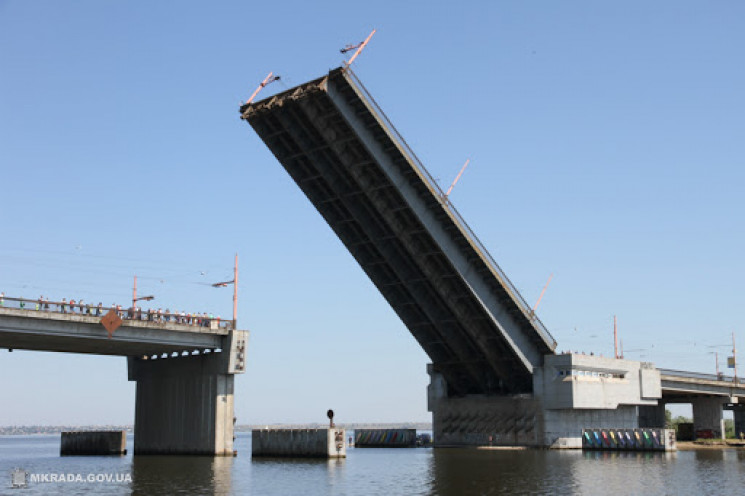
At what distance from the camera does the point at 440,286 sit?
5078 cm

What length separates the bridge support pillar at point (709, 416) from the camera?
78562 millimetres

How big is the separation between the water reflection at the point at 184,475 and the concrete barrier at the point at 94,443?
1177 centimetres

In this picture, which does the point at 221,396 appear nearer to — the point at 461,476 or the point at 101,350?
the point at 101,350

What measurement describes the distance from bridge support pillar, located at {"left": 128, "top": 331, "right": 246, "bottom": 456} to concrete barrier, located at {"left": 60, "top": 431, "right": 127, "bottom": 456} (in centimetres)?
365

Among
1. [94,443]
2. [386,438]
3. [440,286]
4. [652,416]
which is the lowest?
[386,438]

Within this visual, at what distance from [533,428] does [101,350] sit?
3076 cm

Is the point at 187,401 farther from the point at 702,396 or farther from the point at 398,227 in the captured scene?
the point at 702,396

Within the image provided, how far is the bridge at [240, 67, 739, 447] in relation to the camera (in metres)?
44.0

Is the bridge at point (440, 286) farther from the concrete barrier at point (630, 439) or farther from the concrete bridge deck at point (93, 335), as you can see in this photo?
the concrete bridge deck at point (93, 335)

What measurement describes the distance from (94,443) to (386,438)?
2435 centimetres

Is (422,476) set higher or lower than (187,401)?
lower

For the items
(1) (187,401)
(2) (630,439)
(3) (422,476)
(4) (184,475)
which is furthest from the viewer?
(2) (630,439)

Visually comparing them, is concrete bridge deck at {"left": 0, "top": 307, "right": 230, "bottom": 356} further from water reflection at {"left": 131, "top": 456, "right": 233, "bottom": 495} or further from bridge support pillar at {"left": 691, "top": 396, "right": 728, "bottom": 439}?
bridge support pillar at {"left": 691, "top": 396, "right": 728, "bottom": 439}

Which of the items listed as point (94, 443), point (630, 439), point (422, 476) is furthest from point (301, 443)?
point (630, 439)
